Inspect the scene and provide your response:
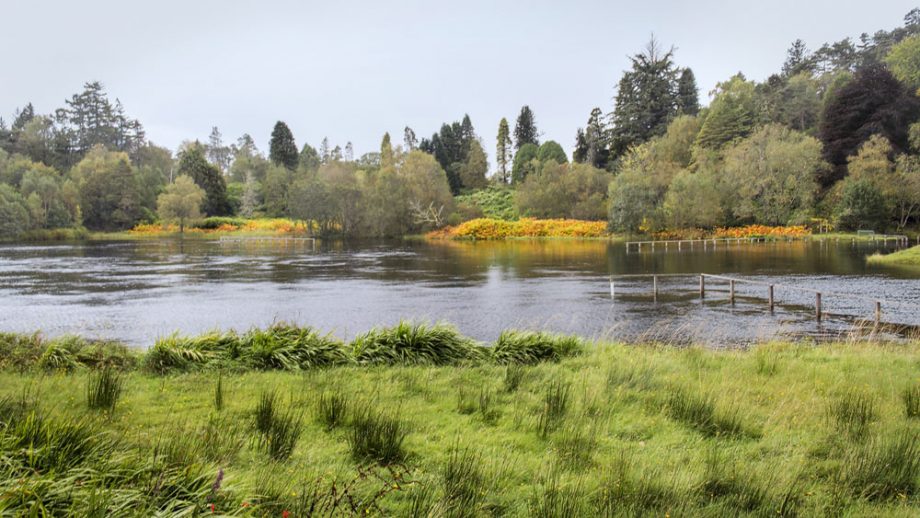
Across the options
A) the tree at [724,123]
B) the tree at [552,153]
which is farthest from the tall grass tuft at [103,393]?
the tree at [552,153]

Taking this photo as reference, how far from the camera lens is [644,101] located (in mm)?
90500

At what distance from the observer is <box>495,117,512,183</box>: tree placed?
112 meters

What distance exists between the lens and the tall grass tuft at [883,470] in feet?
14.2

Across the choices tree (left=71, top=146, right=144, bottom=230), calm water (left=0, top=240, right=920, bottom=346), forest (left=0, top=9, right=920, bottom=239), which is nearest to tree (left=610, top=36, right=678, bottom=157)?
forest (left=0, top=9, right=920, bottom=239)

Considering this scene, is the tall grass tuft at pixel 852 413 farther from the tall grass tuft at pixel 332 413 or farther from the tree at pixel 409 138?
the tree at pixel 409 138

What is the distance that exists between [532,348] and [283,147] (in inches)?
4256

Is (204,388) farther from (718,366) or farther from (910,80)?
(910,80)

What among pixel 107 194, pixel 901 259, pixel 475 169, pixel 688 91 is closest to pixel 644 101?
pixel 688 91

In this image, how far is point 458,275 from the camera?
33.5 metres

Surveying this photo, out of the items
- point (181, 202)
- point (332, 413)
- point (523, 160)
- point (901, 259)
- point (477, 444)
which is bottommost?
point (901, 259)

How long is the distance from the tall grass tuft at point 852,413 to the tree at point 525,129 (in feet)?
354

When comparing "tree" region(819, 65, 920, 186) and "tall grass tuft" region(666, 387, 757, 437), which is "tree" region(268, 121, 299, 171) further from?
"tall grass tuft" region(666, 387, 757, 437)

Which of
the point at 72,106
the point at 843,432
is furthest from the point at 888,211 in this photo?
the point at 72,106

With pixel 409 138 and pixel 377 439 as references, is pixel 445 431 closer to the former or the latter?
pixel 377 439
